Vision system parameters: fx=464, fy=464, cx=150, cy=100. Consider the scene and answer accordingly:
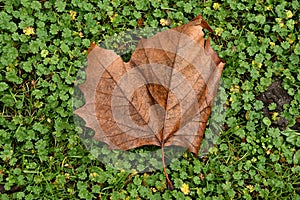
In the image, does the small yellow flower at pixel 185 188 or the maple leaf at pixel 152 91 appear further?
the small yellow flower at pixel 185 188

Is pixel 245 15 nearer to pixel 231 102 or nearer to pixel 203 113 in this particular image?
pixel 231 102

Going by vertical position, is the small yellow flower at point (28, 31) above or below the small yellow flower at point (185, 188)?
above

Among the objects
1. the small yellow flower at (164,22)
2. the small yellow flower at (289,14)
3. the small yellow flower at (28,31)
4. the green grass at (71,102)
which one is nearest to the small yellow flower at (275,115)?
the green grass at (71,102)

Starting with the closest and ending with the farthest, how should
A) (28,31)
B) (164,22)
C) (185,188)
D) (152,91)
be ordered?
1. (152,91)
2. (185,188)
3. (28,31)
4. (164,22)

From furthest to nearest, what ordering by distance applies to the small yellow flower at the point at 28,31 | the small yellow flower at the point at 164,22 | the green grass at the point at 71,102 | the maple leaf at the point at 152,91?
the small yellow flower at the point at 164,22 → the small yellow flower at the point at 28,31 → the green grass at the point at 71,102 → the maple leaf at the point at 152,91

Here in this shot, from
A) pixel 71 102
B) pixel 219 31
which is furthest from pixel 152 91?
pixel 219 31

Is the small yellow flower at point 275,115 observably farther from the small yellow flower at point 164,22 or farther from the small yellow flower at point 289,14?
the small yellow flower at point 164,22

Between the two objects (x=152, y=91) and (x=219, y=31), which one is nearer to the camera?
(x=152, y=91)

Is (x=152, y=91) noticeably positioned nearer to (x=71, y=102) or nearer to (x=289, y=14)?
(x=71, y=102)
